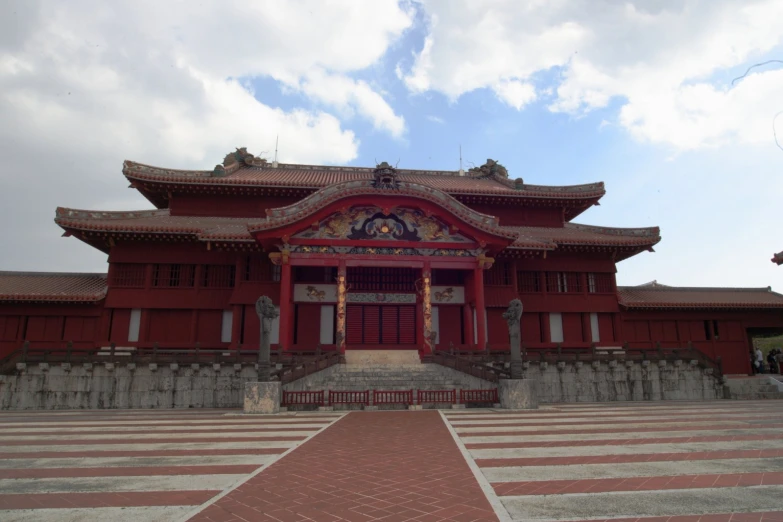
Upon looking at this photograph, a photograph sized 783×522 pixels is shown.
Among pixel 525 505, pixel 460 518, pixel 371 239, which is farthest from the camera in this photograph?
pixel 371 239

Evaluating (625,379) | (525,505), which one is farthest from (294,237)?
(525,505)

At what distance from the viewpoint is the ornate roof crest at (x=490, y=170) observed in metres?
32.0

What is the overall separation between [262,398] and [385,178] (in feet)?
37.8

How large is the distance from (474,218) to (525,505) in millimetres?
17425

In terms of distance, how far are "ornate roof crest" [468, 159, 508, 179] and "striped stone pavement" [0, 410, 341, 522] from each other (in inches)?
939

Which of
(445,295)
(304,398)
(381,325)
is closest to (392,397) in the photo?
(304,398)

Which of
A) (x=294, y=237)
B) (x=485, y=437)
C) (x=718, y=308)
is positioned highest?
(x=294, y=237)

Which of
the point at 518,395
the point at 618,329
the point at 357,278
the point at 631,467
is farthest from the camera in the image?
the point at 618,329

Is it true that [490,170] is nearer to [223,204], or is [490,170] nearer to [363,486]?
[223,204]

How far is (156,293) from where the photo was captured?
23.0m

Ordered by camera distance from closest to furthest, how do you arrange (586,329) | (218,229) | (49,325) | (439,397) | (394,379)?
(439,397) → (394,379) → (49,325) → (218,229) → (586,329)

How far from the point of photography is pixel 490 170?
32594 mm

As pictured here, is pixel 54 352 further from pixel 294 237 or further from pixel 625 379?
pixel 625 379

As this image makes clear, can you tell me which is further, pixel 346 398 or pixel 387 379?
pixel 387 379
